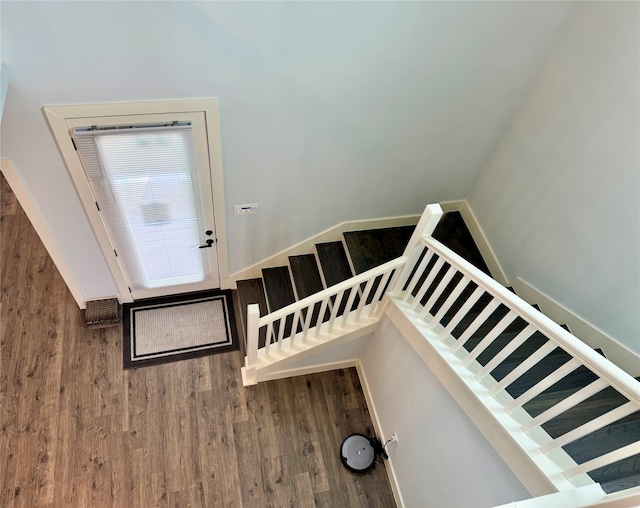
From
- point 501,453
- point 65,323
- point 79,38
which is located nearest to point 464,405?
point 501,453

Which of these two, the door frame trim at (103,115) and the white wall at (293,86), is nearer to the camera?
the white wall at (293,86)

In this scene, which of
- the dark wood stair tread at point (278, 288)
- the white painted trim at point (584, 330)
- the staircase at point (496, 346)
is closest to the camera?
the staircase at point (496, 346)

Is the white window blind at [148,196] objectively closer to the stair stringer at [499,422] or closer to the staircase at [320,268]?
the staircase at [320,268]

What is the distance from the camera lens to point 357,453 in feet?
11.0

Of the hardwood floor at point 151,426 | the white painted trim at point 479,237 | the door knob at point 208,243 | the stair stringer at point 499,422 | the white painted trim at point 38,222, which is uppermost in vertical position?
the white painted trim at point 38,222

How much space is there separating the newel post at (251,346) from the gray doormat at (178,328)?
34 centimetres

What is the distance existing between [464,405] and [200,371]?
219cm

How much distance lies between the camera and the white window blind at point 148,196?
2.54m

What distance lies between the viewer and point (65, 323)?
3.72m

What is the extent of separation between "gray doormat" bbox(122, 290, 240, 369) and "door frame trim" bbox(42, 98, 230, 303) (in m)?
0.74

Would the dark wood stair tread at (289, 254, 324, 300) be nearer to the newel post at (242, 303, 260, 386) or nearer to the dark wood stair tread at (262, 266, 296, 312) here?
the dark wood stair tread at (262, 266, 296, 312)

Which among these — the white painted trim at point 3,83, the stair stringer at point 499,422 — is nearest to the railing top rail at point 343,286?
the stair stringer at point 499,422

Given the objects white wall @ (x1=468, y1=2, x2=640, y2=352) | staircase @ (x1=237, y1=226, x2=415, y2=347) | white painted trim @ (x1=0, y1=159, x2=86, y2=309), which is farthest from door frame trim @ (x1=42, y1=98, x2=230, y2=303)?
white wall @ (x1=468, y1=2, x2=640, y2=352)

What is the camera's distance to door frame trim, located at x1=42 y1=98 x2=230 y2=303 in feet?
7.63
